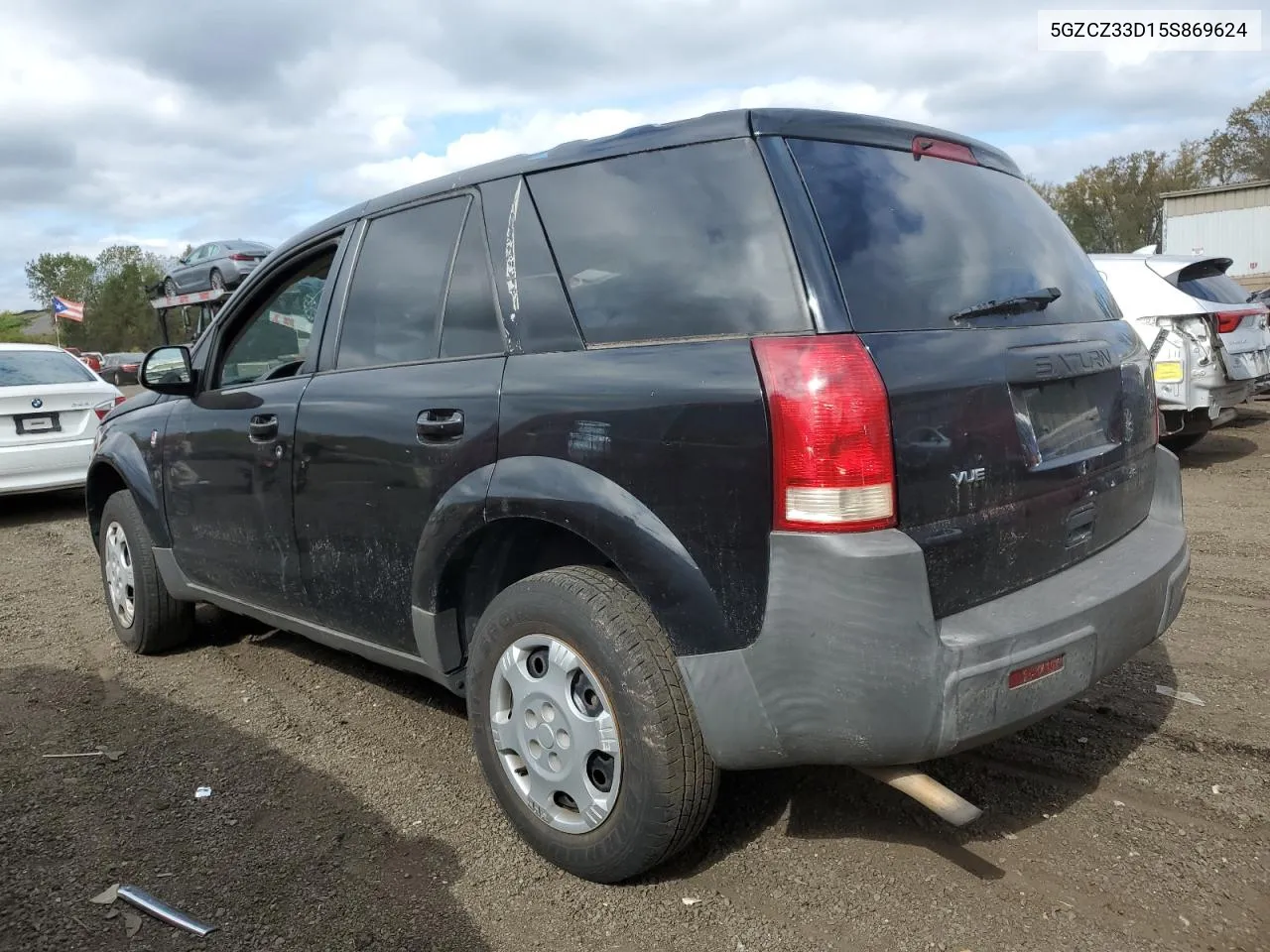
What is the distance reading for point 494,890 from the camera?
105 inches

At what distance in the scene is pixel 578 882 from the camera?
107 inches

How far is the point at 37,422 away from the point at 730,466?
844cm

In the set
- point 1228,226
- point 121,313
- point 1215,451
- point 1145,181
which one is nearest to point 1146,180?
point 1145,181

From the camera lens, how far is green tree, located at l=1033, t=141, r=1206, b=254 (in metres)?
48.1

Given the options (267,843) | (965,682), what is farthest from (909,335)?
(267,843)

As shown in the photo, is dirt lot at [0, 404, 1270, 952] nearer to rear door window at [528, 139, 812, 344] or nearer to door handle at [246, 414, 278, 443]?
door handle at [246, 414, 278, 443]

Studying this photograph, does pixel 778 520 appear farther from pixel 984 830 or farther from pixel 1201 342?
pixel 1201 342

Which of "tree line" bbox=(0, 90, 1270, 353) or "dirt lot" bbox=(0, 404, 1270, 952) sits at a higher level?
"tree line" bbox=(0, 90, 1270, 353)

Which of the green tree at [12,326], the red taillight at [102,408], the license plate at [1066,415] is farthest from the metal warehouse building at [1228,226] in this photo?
the green tree at [12,326]

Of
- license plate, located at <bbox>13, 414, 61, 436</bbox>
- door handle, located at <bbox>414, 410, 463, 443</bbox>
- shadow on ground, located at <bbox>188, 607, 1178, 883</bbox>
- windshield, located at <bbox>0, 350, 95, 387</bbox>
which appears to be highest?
windshield, located at <bbox>0, 350, 95, 387</bbox>

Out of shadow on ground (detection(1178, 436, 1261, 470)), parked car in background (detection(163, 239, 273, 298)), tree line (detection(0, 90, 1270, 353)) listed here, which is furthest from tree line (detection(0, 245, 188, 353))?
shadow on ground (detection(1178, 436, 1261, 470))

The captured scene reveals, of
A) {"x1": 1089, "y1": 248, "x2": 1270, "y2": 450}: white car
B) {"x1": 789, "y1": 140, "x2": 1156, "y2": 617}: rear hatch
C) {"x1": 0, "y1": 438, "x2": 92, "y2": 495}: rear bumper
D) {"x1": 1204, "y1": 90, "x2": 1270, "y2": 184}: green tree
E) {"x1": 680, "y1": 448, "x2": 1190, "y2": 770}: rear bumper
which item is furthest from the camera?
{"x1": 1204, "y1": 90, "x2": 1270, "y2": 184}: green tree

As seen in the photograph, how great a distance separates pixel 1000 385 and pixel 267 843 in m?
2.45

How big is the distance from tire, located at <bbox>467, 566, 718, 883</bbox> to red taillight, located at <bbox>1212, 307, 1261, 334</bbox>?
23.8 feet
